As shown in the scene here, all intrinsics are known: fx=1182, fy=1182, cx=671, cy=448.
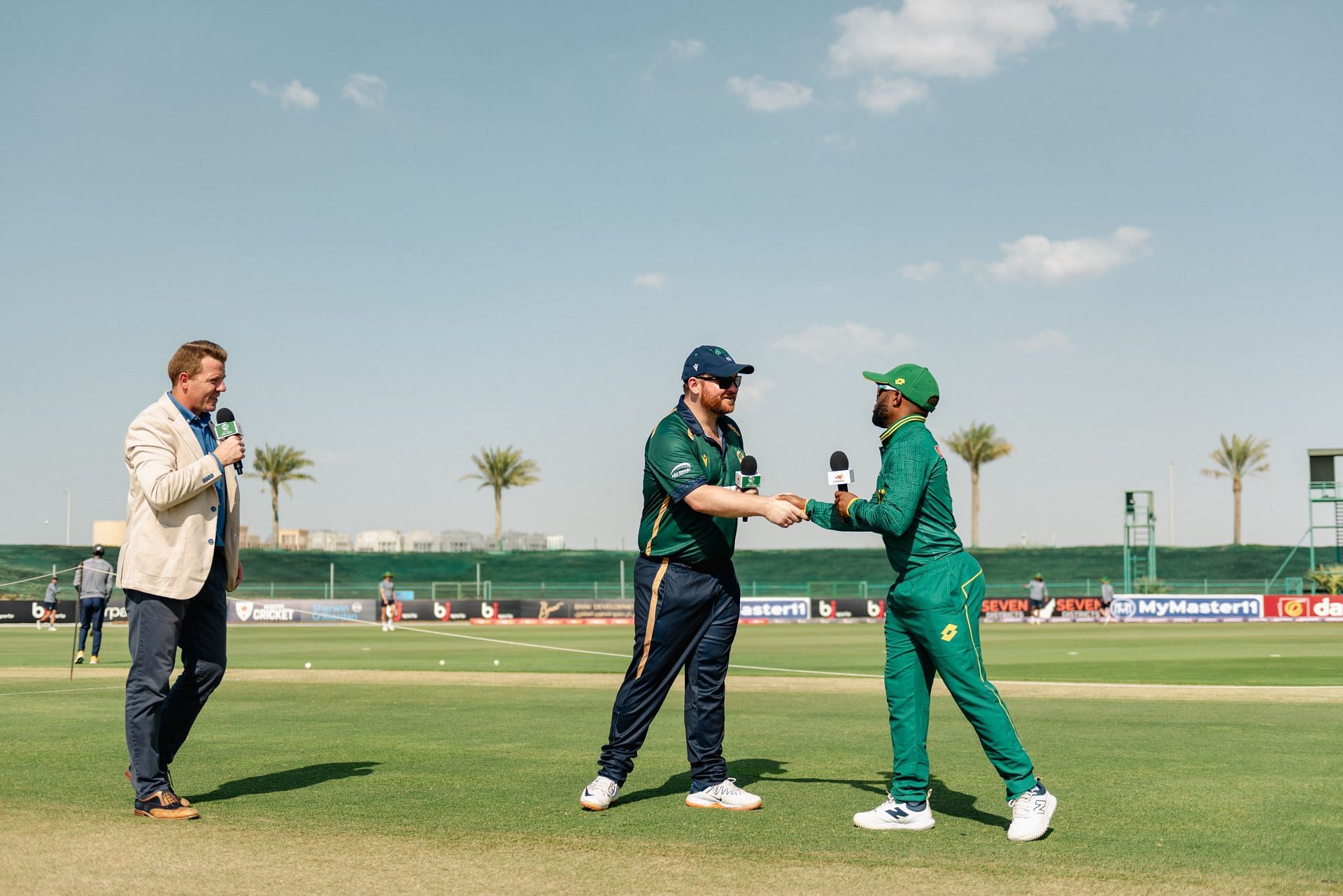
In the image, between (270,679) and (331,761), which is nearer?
(331,761)

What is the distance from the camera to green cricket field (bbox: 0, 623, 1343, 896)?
434 cm

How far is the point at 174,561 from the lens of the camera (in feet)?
18.1

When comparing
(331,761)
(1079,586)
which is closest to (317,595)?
(1079,586)

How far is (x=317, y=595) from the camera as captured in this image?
49281mm

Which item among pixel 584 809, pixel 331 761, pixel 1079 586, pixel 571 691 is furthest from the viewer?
pixel 1079 586

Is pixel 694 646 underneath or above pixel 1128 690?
above

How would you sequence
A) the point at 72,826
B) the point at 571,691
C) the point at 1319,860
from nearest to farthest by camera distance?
the point at 1319,860, the point at 72,826, the point at 571,691

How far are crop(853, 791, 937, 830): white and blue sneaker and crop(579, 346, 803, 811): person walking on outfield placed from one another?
0.65 metres

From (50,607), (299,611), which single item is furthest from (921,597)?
(299,611)

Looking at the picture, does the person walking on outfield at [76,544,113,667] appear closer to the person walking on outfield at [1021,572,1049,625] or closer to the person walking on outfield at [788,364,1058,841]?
the person walking on outfield at [788,364,1058,841]

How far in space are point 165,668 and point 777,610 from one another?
4262 centimetres

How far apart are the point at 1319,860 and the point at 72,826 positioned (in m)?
5.16

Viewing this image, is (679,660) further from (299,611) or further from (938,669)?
(299,611)

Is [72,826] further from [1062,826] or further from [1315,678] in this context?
[1315,678]
